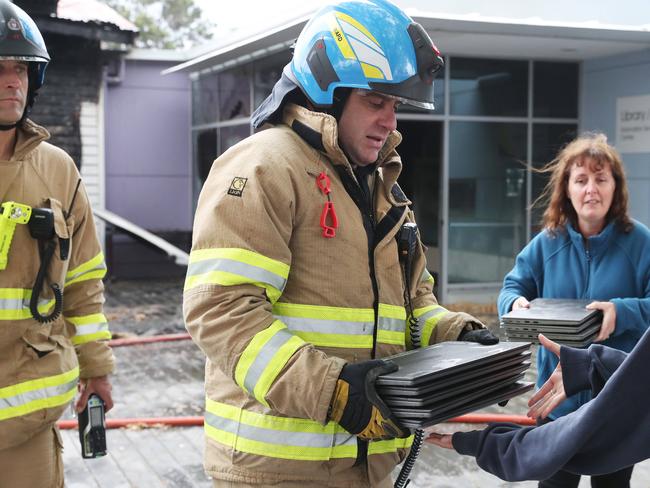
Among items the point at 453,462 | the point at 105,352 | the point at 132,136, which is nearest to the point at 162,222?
the point at 132,136

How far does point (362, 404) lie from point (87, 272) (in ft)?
5.26

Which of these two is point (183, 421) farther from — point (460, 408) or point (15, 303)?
point (460, 408)

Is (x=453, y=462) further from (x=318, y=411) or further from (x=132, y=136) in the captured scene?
(x=132, y=136)

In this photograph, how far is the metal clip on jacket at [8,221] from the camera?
278 centimetres

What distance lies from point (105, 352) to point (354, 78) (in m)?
1.63

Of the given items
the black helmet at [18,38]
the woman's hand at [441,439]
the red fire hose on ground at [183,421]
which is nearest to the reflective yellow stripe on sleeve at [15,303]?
the black helmet at [18,38]

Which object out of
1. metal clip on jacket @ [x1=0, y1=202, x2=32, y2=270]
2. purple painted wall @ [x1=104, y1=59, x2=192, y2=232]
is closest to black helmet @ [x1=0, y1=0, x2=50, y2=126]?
metal clip on jacket @ [x1=0, y1=202, x2=32, y2=270]

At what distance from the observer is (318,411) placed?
1975 millimetres

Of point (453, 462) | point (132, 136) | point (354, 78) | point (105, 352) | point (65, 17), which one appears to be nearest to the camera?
point (354, 78)

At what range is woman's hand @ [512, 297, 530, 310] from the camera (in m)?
3.62

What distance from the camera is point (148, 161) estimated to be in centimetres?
1611

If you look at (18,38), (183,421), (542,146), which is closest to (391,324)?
(18,38)

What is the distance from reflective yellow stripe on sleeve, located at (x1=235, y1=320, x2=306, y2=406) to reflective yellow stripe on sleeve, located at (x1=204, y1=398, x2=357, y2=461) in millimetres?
169

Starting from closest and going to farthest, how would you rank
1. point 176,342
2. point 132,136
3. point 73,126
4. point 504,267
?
→ point 176,342
point 504,267
point 73,126
point 132,136
